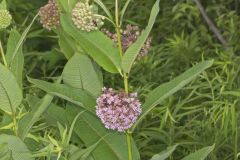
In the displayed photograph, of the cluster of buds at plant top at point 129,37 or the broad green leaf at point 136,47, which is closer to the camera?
the broad green leaf at point 136,47

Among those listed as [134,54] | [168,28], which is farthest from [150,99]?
[168,28]

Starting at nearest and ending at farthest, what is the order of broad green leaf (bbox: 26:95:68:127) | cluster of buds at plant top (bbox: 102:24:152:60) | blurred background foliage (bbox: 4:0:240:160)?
1. cluster of buds at plant top (bbox: 102:24:152:60)
2. broad green leaf (bbox: 26:95:68:127)
3. blurred background foliage (bbox: 4:0:240:160)

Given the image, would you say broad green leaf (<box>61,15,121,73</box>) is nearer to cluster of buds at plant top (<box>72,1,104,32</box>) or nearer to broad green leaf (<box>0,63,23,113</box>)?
cluster of buds at plant top (<box>72,1,104,32</box>)

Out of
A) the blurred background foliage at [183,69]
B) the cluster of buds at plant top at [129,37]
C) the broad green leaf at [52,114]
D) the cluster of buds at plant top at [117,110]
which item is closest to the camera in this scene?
the cluster of buds at plant top at [117,110]

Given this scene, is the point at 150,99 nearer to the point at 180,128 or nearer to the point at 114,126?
the point at 114,126

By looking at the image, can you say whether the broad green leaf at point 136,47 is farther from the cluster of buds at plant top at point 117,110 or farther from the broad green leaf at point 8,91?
the broad green leaf at point 8,91

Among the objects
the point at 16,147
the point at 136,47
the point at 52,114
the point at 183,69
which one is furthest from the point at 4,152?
the point at 183,69

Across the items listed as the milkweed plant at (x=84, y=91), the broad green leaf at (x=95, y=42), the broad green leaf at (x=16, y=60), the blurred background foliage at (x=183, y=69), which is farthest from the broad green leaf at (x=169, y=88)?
the blurred background foliage at (x=183, y=69)

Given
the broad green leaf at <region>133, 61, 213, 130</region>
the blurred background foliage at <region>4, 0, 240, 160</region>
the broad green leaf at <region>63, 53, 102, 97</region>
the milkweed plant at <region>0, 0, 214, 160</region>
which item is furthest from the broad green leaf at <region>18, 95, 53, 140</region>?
the blurred background foliage at <region>4, 0, 240, 160</region>
